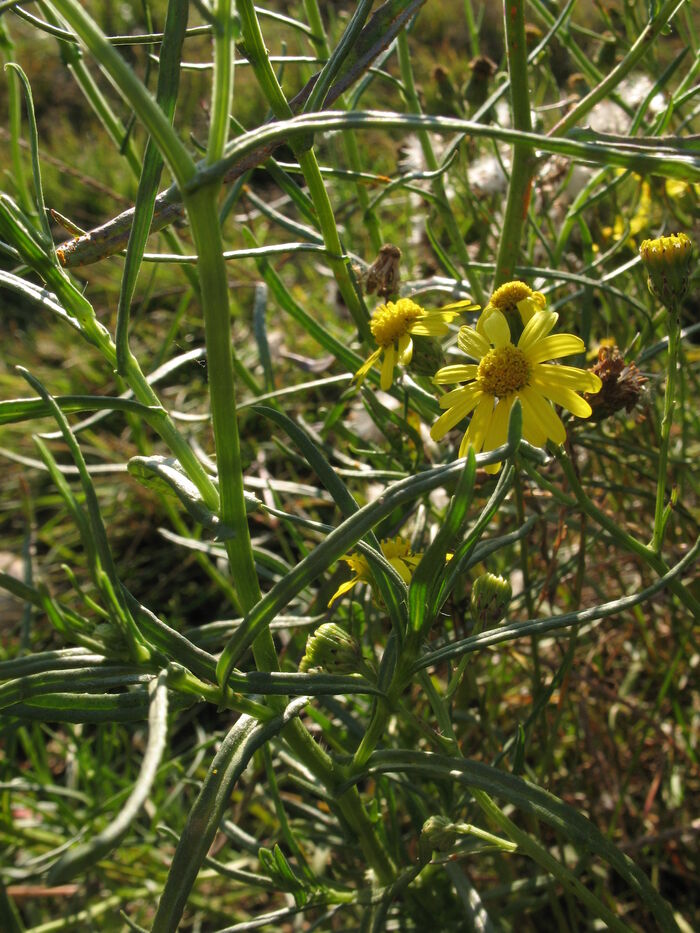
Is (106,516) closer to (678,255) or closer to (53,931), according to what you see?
(53,931)

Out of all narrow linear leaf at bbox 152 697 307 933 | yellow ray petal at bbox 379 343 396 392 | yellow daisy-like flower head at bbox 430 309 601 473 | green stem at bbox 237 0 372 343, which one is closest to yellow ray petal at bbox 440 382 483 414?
yellow daisy-like flower head at bbox 430 309 601 473

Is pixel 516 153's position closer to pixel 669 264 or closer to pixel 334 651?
pixel 669 264

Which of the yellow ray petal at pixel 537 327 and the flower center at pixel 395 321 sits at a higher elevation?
the flower center at pixel 395 321

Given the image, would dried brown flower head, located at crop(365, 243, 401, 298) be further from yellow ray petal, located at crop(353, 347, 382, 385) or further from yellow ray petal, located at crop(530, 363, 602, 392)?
yellow ray petal, located at crop(530, 363, 602, 392)

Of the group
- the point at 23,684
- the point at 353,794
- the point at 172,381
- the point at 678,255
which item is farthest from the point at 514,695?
the point at 172,381

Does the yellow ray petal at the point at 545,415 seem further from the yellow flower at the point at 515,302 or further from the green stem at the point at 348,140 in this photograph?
the green stem at the point at 348,140

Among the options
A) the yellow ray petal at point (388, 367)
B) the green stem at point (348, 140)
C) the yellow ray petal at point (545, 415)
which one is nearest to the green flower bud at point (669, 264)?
the yellow ray petal at point (545, 415)
